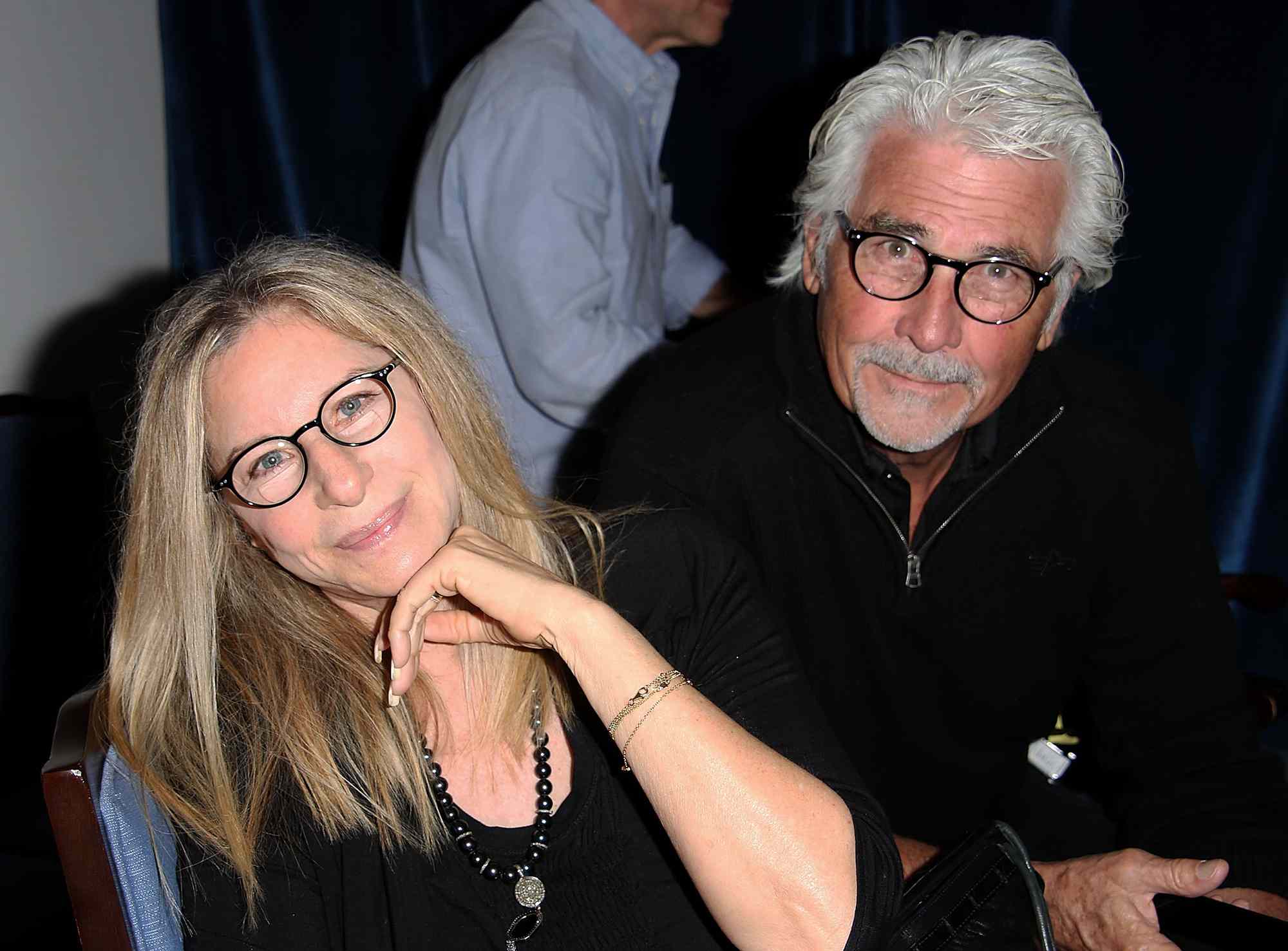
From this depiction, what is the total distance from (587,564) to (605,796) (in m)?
0.30

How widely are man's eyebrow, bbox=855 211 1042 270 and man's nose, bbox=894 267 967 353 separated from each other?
0.04 meters

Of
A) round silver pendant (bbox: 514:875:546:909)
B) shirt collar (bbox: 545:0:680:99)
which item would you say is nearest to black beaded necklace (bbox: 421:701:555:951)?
round silver pendant (bbox: 514:875:546:909)

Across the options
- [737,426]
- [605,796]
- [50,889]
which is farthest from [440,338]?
[50,889]

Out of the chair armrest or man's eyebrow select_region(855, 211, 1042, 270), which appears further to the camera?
man's eyebrow select_region(855, 211, 1042, 270)

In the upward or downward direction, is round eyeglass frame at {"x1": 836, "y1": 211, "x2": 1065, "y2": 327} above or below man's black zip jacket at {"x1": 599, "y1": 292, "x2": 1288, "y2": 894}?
above

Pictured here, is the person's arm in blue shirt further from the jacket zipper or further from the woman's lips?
the woman's lips

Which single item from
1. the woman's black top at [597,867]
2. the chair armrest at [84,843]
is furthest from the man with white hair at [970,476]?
the chair armrest at [84,843]

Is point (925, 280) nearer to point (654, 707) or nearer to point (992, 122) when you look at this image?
point (992, 122)

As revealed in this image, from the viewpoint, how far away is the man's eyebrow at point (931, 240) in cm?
143

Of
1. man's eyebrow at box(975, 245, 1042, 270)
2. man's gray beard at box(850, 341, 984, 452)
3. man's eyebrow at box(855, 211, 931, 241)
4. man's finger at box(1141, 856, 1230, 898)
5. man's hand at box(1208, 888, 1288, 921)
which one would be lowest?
man's hand at box(1208, 888, 1288, 921)

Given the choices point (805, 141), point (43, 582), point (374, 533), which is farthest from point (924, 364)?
point (43, 582)

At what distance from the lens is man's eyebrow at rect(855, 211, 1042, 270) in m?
1.43

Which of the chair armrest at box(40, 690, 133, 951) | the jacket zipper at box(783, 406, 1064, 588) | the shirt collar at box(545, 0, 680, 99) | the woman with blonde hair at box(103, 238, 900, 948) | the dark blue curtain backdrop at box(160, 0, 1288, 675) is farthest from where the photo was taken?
the dark blue curtain backdrop at box(160, 0, 1288, 675)

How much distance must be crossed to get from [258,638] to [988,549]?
102 cm
